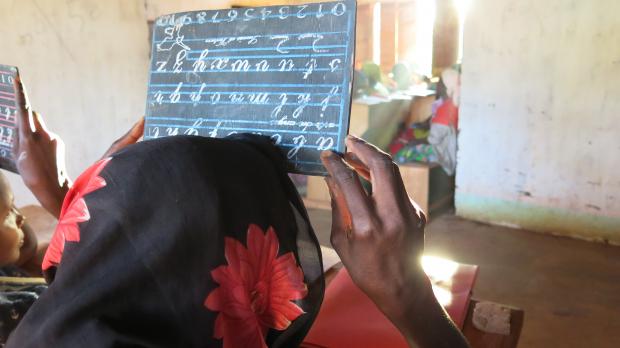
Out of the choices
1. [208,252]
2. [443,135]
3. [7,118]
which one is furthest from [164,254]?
[443,135]

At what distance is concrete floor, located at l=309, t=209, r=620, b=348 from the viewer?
105 inches

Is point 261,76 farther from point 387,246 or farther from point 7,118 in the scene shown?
point 7,118

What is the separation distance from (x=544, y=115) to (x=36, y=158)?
3480 mm

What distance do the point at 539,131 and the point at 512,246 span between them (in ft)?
2.90

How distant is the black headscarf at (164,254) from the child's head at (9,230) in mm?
923

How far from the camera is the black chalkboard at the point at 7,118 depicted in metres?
1.41

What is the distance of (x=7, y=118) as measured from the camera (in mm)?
1438

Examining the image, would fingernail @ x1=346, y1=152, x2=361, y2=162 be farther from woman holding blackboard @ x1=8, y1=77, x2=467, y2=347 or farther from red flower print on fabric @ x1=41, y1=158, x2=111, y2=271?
red flower print on fabric @ x1=41, y1=158, x2=111, y2=271

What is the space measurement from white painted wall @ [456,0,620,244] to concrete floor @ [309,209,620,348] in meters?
0.24

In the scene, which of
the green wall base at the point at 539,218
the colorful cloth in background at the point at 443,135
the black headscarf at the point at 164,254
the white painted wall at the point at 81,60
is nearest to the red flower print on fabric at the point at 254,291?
the black headscarf at the point at 164,254

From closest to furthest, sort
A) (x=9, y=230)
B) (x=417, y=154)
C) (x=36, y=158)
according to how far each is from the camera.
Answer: (x=36, y=158) < (x=9, y=230) < (x=417, y=154)

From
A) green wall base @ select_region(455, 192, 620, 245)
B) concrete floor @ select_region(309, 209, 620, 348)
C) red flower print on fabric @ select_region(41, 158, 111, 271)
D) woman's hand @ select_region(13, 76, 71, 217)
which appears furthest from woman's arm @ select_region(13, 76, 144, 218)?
green wall base @ select_region(455, 192, 620, 245)

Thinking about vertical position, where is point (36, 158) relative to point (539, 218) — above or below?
above

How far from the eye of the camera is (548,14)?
12.0 ft
